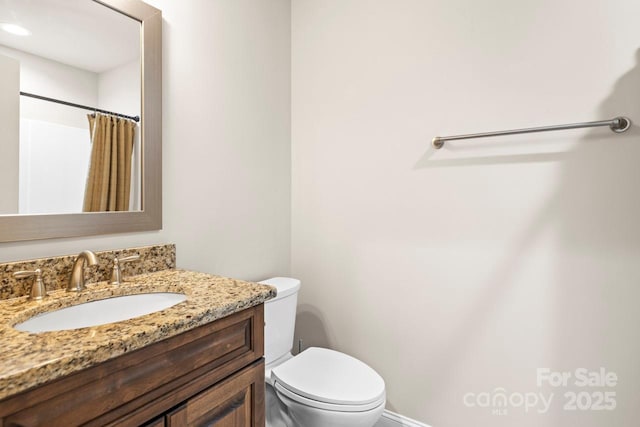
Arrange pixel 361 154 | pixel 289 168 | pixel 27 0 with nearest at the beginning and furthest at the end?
1. pixel 27 0
2. pixel 361 154
3. pixel 289 168

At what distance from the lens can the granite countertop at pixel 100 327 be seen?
551 millimetres

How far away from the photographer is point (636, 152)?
114cm

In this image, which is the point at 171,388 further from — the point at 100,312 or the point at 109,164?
the point at 109,164

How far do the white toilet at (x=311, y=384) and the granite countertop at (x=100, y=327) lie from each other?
511mm

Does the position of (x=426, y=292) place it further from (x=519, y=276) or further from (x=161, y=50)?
(x=161, y=50)

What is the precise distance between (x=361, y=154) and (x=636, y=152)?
1066 millimetres

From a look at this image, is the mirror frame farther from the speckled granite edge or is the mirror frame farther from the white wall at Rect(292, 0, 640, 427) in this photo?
the white wall at Rect(292, 0, 640, 427)

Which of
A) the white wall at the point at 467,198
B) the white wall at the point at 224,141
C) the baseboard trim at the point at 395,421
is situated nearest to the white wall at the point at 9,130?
the white wall at the point at 224,141

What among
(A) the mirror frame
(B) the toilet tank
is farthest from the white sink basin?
(B) the toilet tank

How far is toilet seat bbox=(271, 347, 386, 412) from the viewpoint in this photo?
1199 mm

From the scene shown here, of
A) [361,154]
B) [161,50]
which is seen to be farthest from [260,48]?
[361,154]

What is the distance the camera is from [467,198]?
56.4 inches

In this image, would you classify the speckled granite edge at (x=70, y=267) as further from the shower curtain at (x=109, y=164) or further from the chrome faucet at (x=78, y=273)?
the shower curtain at (x=109, y=164)

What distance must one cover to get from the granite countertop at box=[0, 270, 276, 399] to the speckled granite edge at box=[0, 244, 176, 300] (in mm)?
32
